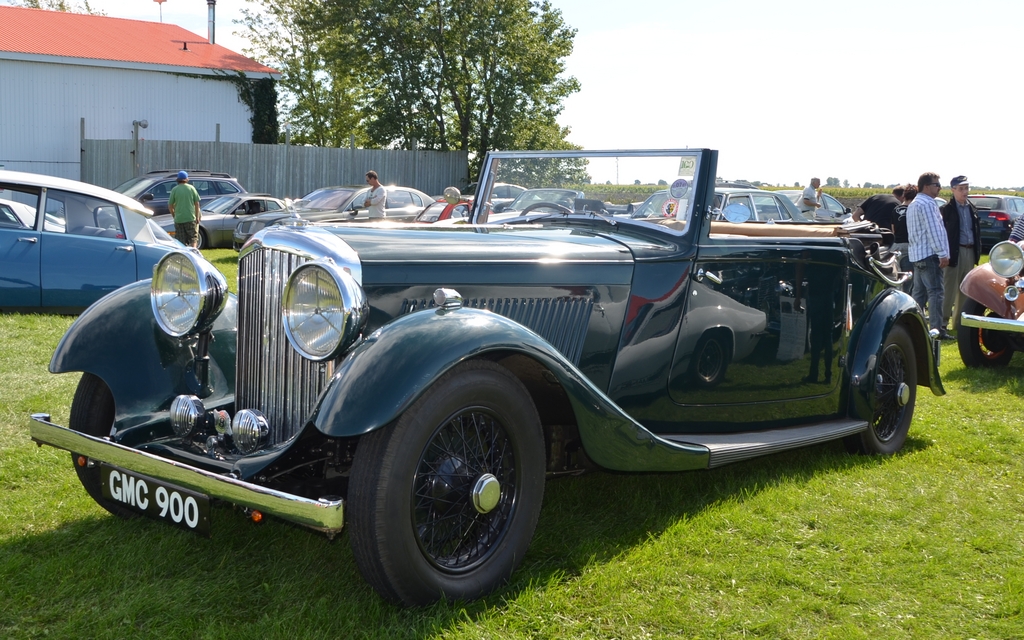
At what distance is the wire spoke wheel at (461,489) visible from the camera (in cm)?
288

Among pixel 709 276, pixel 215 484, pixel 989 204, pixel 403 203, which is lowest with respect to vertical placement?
pixel 215 484

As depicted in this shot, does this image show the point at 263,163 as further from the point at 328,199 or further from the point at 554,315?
the point at 554,315

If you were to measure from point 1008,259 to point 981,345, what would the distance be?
0.78m

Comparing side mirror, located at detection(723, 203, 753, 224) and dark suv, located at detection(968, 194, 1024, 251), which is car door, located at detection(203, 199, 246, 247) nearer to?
side mirror, located at detection(723, 203, 753, 224)

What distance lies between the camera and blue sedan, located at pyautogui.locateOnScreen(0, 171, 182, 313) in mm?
8633

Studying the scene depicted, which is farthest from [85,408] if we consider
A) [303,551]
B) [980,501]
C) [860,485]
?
[980,501]

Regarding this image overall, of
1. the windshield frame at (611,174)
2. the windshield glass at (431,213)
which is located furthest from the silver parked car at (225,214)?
the windshield frame at (611,174)

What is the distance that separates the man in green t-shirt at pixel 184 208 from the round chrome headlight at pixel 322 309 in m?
11.8

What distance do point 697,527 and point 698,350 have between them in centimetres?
75

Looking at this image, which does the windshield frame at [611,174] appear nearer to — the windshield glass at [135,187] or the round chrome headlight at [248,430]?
the round chrome headlight at [248,430]

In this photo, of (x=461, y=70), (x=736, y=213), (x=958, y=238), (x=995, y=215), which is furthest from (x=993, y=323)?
(x=461, y=70)

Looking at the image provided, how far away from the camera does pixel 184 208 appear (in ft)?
46.3

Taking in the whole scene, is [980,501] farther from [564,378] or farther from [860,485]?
[564,378]

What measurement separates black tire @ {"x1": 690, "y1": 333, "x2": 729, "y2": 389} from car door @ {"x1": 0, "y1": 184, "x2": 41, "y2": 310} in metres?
7.10
